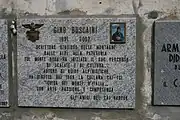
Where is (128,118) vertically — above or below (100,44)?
below

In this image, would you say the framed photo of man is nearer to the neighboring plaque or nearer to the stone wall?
the stone wall

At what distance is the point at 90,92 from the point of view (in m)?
3.25

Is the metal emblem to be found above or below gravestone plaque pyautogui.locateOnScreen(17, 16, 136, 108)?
above

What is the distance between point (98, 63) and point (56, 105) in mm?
569

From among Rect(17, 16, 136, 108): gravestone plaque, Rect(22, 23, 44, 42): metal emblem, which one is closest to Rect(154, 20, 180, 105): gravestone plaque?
Rect(17, 16, 136, 108): gravestone plaque

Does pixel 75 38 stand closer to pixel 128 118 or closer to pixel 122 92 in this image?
pixel 122 92

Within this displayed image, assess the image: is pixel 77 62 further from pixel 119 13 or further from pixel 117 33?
pixel 119 13

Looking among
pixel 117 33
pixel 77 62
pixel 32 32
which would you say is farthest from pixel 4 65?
pixel 117 33

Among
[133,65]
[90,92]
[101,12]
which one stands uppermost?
[101,12]

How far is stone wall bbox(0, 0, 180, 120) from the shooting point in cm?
320

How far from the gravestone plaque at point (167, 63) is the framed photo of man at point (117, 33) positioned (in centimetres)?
29

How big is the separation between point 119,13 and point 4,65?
3.90 ft

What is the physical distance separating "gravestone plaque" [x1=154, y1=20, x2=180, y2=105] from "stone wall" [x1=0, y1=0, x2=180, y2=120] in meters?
0.08

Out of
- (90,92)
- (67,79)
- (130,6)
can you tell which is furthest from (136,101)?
(130,6)
